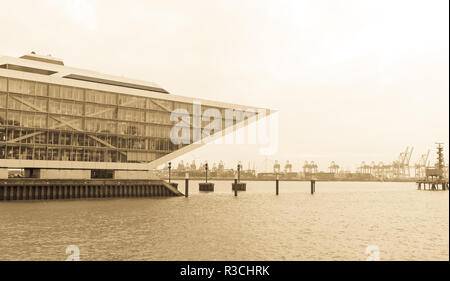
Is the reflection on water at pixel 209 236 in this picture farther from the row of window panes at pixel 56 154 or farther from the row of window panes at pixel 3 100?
the row of window panes at pixel 3 100

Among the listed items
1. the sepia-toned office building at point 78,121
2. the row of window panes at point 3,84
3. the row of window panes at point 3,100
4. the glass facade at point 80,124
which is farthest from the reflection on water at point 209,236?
the row of window panes at point 3,84

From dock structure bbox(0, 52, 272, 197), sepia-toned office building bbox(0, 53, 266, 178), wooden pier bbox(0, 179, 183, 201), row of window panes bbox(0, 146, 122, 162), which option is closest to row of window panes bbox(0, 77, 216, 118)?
sepia-toned office building bbox(0, 53, 266, 178)

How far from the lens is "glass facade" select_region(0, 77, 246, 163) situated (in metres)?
79.8

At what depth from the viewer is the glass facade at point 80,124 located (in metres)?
79.8

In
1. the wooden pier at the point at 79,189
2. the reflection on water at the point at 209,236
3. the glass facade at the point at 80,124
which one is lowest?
the reflection on water at the point at 209,236

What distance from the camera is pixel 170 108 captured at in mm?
99375

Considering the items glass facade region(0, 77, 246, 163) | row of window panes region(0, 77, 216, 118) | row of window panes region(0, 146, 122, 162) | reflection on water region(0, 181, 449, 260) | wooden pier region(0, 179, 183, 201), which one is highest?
row of window panes region(0, 77, 216, 118)

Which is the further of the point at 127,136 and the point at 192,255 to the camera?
the point at 127,136

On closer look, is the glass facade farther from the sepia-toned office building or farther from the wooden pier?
the wooden pier

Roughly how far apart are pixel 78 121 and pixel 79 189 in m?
16.3

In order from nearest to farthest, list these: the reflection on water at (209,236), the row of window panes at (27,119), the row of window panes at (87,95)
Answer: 1. the reflection on water at (209,236)
2. the row of window panes at (27,119)
3. the row of window panes at (87,95)
